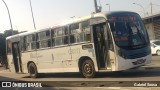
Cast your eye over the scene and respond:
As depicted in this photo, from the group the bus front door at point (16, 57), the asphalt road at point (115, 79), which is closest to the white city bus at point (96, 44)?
the asphalt road at point (115, 79)

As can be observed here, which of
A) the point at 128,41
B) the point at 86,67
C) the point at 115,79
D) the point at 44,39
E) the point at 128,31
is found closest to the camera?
the point at 115,79

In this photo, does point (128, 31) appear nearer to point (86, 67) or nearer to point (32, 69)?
point (86, 67)

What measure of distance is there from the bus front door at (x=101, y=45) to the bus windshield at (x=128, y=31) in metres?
0.53

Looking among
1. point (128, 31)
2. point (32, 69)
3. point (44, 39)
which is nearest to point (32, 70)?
point (32, 69)

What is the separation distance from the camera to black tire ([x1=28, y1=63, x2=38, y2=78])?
838 inches

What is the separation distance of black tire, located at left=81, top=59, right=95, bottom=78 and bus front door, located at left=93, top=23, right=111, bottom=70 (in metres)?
0.50

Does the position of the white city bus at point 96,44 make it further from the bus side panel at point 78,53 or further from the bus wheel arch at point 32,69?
the bus wheel arch at point 32,69

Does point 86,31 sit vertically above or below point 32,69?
above

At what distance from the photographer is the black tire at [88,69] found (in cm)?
1584

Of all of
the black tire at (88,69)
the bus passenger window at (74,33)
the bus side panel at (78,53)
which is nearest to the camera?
the bus side panel at (78,53)

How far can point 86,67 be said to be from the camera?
53.2 feet

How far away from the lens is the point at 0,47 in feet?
137

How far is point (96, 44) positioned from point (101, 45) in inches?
10.8

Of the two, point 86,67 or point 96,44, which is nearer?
point 96,44
